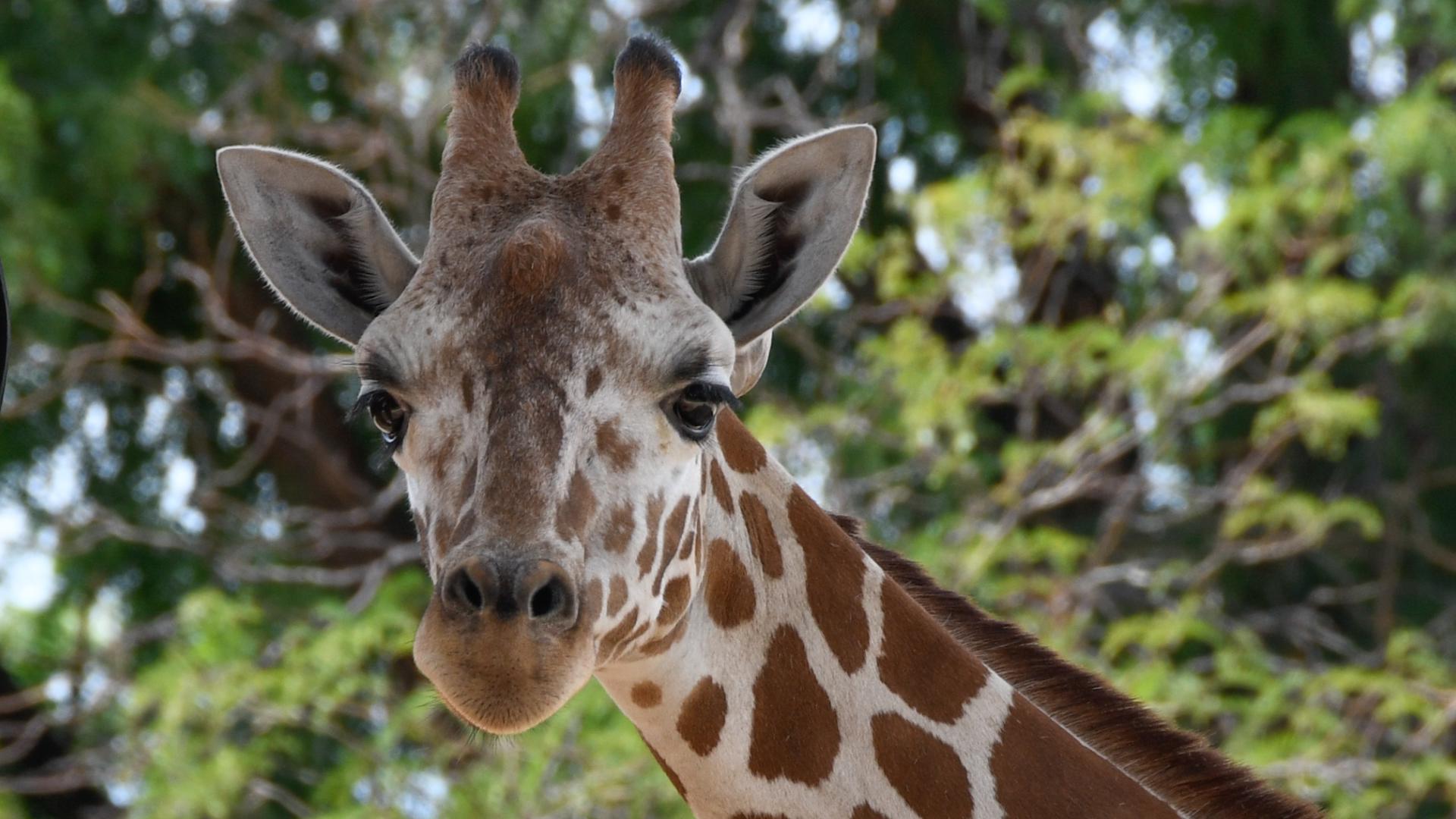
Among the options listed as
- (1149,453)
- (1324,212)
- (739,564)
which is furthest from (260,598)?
(739,564)

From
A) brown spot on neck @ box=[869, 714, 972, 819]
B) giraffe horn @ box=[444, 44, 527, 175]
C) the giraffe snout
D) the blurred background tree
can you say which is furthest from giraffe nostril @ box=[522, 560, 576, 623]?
the blurred background tree

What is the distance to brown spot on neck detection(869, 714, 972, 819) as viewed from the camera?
3.30 meters

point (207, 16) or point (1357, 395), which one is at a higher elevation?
point (1357, 395)

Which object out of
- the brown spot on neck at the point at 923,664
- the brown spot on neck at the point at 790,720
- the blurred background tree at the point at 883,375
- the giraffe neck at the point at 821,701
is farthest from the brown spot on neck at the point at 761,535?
the blurred background tree at the point at 883,375

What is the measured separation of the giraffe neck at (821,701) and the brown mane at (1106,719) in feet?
0.35

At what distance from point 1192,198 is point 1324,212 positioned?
235cm

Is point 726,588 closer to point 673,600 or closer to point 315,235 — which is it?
point 673,600

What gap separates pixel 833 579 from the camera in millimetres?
3469

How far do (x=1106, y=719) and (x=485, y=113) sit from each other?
176 centimetres

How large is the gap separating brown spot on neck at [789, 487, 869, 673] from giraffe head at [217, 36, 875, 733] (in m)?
0.29

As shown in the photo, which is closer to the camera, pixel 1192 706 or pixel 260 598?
pixel 1192 706

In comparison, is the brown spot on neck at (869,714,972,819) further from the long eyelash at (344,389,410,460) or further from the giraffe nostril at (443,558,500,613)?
the long eyelash at (344,389,410,460)

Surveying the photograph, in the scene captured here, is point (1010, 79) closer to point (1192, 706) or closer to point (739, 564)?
point (1192, 706)

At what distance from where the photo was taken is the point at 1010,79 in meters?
9.63
